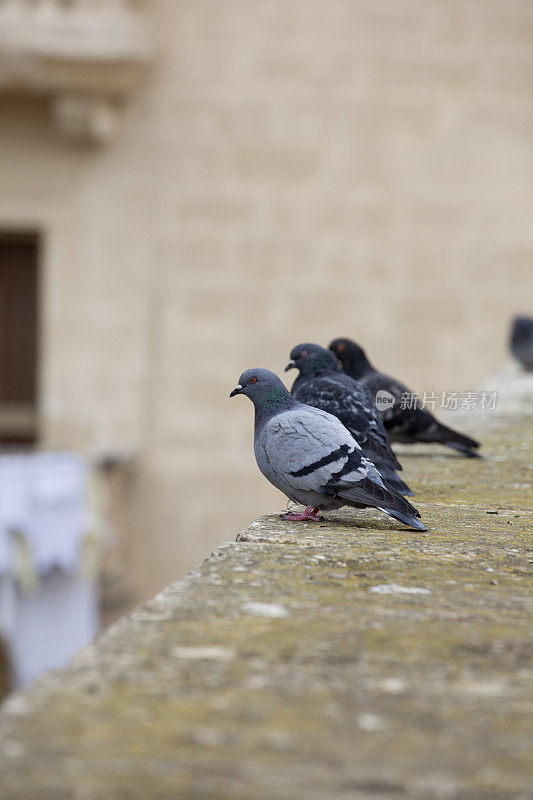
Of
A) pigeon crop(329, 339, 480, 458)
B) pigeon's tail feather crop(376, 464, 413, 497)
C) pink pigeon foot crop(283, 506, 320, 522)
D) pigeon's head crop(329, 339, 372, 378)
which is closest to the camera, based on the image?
pink pigeon foot crop(283, 506, 320, 522)

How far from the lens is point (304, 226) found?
1030 cm

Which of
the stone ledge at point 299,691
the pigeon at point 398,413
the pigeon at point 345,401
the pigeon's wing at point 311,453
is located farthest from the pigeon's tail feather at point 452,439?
the stone ledge at point 299,691

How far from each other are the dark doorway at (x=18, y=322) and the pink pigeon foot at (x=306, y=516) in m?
8.21

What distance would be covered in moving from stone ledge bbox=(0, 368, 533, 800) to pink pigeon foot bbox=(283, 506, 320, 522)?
0.41m

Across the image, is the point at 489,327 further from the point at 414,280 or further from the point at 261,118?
the point at 261,118

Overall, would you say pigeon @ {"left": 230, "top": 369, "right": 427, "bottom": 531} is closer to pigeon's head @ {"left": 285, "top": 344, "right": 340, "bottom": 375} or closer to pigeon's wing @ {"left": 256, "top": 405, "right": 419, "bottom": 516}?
pigeon's wing @ {"left": 256, "top": 405, "right": 419, "bottom": 516}

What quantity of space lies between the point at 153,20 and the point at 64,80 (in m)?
0.90

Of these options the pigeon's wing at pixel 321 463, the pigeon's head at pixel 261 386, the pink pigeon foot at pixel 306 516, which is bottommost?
the pink pigeon foot at pixel 306 516

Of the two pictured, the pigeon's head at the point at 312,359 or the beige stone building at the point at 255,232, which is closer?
the pigeon's head at the point at 312,359

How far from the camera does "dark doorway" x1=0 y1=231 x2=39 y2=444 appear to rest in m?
10.9

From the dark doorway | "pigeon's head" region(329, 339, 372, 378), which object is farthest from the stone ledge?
the dark doorway

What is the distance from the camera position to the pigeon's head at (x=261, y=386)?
2953mm

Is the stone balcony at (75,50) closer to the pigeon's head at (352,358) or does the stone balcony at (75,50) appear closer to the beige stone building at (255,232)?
the beige stone building at (255,232)

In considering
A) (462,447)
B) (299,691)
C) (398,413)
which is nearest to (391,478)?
(398,413)
